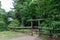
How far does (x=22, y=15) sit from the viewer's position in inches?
535

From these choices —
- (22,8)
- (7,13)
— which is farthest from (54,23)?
(7,13)

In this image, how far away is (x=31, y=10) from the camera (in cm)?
1227

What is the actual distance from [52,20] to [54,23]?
322 millimetres

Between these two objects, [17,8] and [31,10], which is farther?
[17,8]

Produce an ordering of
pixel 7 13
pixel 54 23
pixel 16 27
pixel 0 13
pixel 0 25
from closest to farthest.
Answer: pixel 54 23 < pixel 16 27 < pixel 0 25 < pixel 0 13 < pixel 7 13

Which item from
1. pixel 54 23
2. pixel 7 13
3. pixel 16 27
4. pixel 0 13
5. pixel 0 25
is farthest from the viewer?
pixel 7 13

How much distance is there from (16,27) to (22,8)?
6.65ft

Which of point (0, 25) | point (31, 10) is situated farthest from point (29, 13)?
point (0, 25)

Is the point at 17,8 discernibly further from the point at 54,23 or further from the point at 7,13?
the point at 54,23

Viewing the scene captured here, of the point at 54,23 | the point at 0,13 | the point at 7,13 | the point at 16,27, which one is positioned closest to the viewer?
the point at 54,23

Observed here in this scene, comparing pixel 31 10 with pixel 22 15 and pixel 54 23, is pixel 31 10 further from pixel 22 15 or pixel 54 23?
pixel 54 23

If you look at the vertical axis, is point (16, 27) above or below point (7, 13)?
below

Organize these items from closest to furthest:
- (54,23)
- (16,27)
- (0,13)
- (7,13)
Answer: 1. (54,23)
2. (16,27)
3. (0,13)
4. (7,13)

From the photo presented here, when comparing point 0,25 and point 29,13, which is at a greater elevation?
point 29,13
